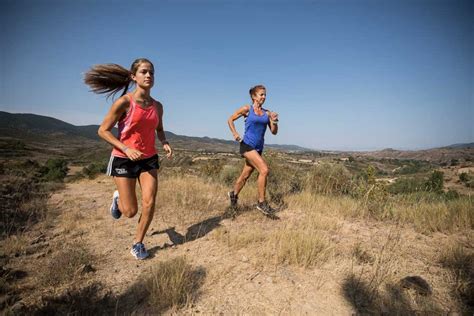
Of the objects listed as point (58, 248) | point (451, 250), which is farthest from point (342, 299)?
point (58, 248)

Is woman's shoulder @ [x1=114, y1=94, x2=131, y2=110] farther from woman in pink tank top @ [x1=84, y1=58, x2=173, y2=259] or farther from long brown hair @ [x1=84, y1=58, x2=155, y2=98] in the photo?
long brown hair @ [x1=84, y1=58, x2=155, y2=98]

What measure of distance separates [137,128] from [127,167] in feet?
1.61

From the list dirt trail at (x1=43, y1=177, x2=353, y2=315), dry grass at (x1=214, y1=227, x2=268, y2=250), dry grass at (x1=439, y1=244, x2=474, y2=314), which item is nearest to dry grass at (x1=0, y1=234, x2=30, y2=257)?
dirt trail at (x1=43, y1=177, x2=353, y2=315)

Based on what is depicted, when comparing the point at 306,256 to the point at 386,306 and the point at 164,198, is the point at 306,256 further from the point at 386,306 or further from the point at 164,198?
the point at 164,198

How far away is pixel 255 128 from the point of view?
4.40 metres

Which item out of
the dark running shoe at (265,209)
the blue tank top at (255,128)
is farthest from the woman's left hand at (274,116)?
the dark running shoe at (265,209)

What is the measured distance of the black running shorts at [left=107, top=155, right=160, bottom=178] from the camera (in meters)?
2.82

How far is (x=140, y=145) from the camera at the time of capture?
9.54ft

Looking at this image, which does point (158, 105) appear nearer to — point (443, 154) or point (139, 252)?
point (139, 252)

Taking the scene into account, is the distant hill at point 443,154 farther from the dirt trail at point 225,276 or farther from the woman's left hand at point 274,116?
the dirt trail at point 225,276

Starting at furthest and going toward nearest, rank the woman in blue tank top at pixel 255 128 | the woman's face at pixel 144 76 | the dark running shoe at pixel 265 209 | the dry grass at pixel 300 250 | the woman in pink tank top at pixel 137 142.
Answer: the woman in blue tank top at pixel 255 128
the dark running shoe at pixel 265 209
the woman's face at pixel 144 76
the woman in pink tank top at pixel 137 142
the dry grass at pixel 300 250

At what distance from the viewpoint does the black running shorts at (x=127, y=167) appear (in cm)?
282

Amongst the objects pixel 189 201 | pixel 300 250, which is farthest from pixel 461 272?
pixel 189 201

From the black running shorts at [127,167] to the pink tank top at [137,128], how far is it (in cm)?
7
